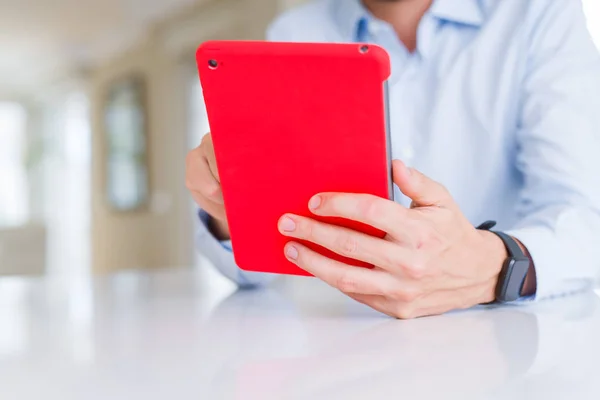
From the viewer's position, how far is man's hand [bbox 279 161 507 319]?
650mm

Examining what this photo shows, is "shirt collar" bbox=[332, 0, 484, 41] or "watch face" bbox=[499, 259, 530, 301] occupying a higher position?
"shirt collar" bbox=[332, 0, 484, 41]

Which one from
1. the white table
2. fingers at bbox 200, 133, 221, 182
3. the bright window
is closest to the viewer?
the white table

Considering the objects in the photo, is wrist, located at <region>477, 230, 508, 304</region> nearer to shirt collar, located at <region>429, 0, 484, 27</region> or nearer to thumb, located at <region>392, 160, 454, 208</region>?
thumb, located at <region>392, 160, 454, 208</region>

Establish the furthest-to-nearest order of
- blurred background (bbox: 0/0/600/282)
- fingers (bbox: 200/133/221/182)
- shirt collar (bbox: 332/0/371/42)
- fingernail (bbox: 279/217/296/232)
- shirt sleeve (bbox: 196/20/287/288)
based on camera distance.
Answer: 1. blurred background (bbox: 0/0/600/282)
2. shirt collar (bbox: 332/0/371/42)
3. shirt sleeve (bbox: 196/20/287/288)
4. fingers (bbox: 200/133/221/182)
5. fingernail (bbox: 279/217/296/232)

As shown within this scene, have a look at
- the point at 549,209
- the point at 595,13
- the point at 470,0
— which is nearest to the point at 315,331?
the point at 549,209

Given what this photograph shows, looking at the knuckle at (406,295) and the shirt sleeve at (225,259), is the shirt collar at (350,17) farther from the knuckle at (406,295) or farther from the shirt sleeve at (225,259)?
the knuckle at (406,295)

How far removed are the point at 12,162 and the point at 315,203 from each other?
10719 mm

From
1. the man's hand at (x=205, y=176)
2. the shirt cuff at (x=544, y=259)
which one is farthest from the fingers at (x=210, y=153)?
the shirt cuff at (x=544, y=259)

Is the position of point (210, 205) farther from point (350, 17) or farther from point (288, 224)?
point (350, 17)

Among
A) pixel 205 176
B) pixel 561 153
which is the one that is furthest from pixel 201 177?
pixel 561 153

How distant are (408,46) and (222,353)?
870mm

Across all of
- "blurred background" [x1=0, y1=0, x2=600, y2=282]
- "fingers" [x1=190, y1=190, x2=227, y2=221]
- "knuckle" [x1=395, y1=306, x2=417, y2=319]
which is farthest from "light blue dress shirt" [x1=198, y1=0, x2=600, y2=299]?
"blurred background" [x1=0, y1=0, x2=600, y2=282]

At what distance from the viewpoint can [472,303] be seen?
2.49ft

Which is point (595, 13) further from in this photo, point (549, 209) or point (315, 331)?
point (315, 331)
